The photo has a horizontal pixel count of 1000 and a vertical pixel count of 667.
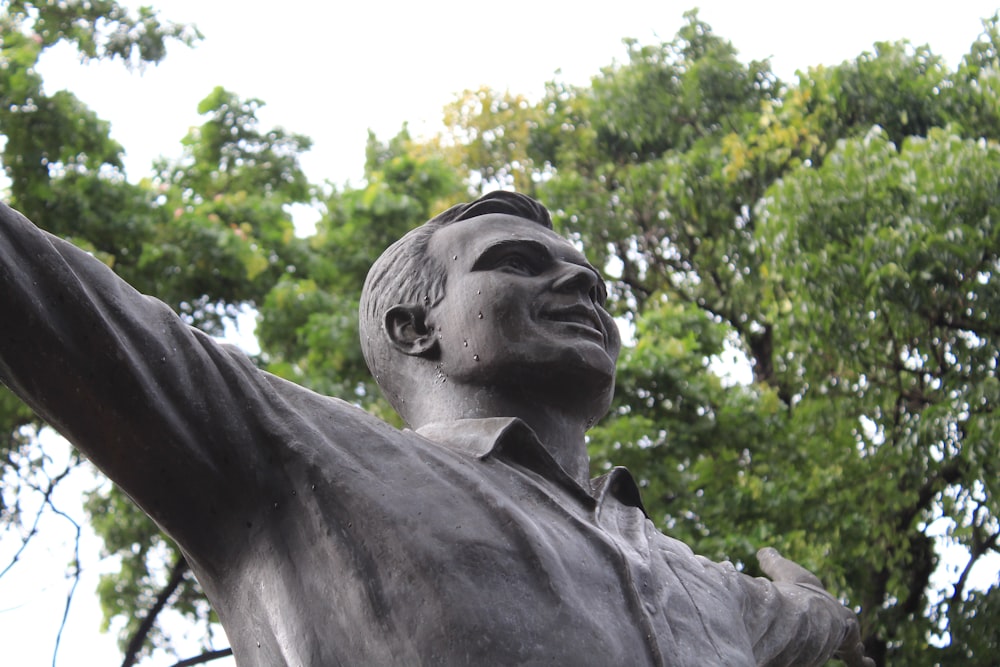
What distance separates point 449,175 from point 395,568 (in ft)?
29.2

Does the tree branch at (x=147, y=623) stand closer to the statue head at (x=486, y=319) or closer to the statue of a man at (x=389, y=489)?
the statue head at (x=486, y=319)

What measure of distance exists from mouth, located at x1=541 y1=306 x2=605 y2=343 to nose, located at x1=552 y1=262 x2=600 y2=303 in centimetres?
6

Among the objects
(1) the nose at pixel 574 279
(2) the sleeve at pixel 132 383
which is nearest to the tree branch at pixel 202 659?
(1) the nose at pixel 574 279

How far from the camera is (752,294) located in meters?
11.4

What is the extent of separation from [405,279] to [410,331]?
16cm

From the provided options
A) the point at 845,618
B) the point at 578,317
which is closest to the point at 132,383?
the point at 578,317

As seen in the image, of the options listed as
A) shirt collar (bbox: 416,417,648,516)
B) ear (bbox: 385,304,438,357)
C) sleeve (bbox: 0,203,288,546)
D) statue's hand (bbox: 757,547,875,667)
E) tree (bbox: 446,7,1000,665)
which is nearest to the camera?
sleeve (bbox: 0,203,288,546)

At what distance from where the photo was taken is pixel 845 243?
875cm

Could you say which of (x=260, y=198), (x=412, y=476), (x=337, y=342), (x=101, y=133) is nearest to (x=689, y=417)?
(x=337, y=342)

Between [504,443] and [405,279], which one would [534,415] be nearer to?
[504,443]

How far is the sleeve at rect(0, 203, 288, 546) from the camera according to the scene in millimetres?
2441

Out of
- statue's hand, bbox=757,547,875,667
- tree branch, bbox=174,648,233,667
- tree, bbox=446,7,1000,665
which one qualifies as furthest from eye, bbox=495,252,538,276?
tree, bbox=446,7,1000,665

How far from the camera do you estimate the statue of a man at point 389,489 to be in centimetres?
256

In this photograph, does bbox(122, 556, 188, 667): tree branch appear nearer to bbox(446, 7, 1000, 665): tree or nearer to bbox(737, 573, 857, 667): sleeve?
bbox(446, 7, 1000, 665): tree
